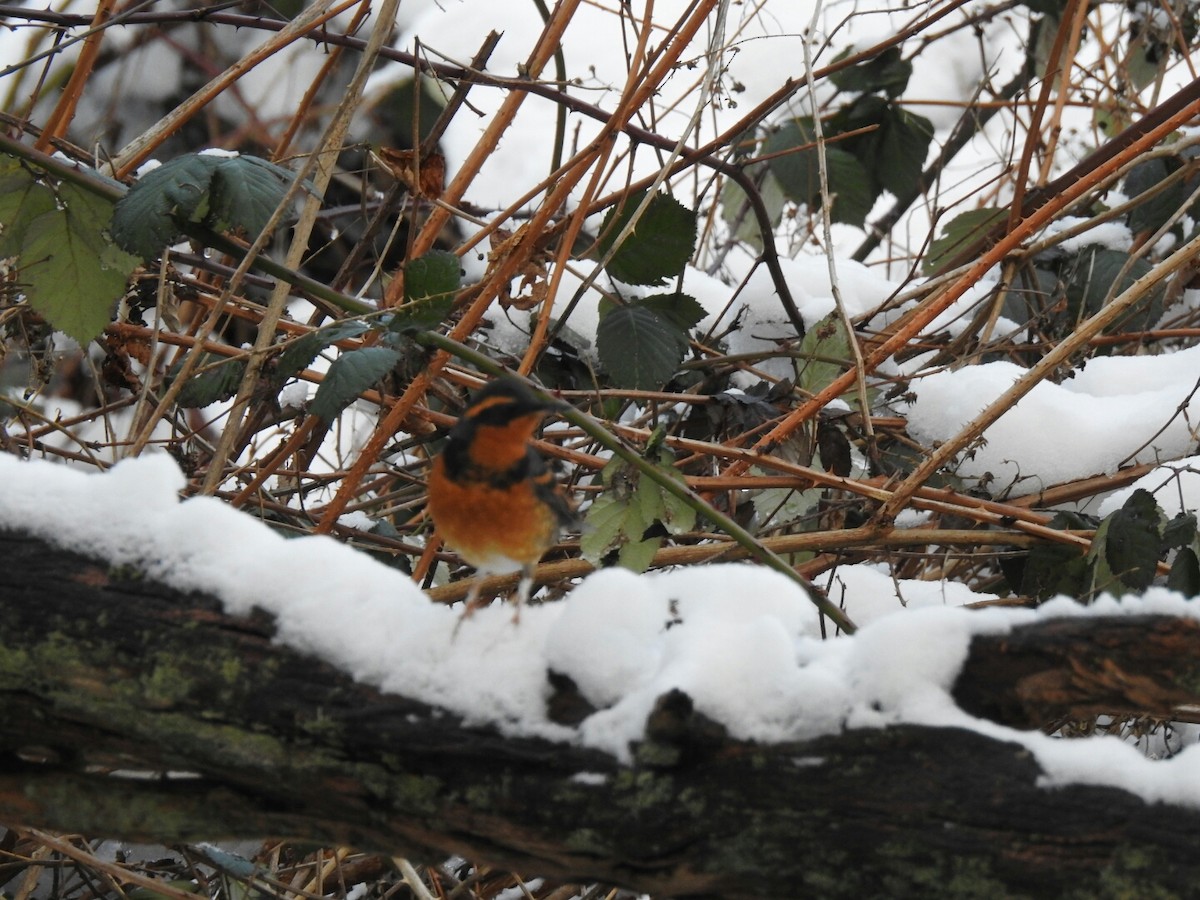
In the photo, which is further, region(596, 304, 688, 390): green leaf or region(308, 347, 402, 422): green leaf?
region(596, 304, 688, 390): green leaf

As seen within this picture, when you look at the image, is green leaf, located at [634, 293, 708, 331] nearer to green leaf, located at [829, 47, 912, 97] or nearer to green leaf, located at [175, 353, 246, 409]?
green leaf, located at [175, 353, 246, 409]

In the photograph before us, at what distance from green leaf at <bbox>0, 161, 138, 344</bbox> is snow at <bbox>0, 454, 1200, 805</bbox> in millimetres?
569

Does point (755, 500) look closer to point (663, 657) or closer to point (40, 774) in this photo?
point (663, 657)

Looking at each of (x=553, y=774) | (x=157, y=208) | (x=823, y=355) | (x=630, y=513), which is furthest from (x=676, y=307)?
(x=553, y=774)

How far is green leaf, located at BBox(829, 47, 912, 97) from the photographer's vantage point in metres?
3.23

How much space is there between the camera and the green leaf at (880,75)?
10.6ft

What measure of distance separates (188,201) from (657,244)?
96cm

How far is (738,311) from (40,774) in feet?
6.61

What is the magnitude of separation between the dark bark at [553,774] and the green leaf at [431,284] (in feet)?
2.27

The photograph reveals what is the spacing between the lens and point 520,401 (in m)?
1.56

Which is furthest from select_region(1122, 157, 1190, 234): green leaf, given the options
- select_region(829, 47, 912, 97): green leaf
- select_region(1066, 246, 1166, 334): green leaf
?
select_region(829, 47, 912, 97): green leaf

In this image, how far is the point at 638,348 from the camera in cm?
228

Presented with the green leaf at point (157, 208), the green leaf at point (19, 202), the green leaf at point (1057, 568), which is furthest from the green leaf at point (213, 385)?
the green leaf at point (1057, 568)

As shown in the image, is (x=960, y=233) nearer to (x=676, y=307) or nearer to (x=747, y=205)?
(x=747, y=205)
